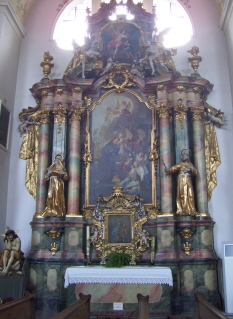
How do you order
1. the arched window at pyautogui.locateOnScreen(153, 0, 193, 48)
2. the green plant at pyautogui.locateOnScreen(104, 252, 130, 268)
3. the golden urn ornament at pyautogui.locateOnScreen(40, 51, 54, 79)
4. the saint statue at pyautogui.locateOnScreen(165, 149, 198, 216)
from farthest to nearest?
the arched window at pyautogui.locateOnScreen(153, 0, 193, 48) < the golden urn ornament at pyautogui.locateOnScreen(40, 51, 54, 79) < the saint statue at pyautogui.locateOnScreen(165, 149, 198, 216) < the green plant at pyautogui.locateOnScreen(104, 252, 130, 268)

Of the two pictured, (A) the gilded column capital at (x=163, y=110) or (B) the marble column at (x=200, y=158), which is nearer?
(B) the marble column at (x=200, y=158)

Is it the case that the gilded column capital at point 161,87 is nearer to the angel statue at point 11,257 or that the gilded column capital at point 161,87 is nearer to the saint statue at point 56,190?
the saint statue at point 56,190

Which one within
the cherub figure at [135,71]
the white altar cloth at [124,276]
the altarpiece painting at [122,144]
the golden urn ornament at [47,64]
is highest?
the golden urn ornament at [47,64]

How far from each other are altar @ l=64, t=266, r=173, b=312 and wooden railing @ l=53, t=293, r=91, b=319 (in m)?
2.48

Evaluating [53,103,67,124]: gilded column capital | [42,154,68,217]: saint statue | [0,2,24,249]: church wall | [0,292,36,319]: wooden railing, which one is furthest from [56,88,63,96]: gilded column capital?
[0,292,36,319]: wooden railing

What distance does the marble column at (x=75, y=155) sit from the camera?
33.4 ft

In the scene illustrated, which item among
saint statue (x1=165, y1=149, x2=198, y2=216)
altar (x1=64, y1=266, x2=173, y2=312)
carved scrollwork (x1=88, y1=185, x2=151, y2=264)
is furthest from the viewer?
carved scrollwork (x1=88, y1=185, x2=151, y2=264)

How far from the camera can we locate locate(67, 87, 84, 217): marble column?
10172 millimetres

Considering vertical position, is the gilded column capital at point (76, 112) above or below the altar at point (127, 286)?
above

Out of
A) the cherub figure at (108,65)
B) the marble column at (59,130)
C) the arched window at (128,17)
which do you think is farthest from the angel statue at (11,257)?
the arched window at (128,17)

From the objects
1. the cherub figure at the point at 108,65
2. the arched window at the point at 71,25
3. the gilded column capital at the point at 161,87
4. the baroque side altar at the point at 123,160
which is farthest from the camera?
the arched window at the point at 71,25

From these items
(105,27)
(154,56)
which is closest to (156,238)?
(154,56)

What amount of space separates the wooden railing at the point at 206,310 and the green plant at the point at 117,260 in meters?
3.41

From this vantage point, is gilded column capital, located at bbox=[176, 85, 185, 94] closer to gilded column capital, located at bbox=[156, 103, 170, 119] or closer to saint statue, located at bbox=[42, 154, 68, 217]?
gilded column capital, located at bbox=[156, 103, 170, 119]
